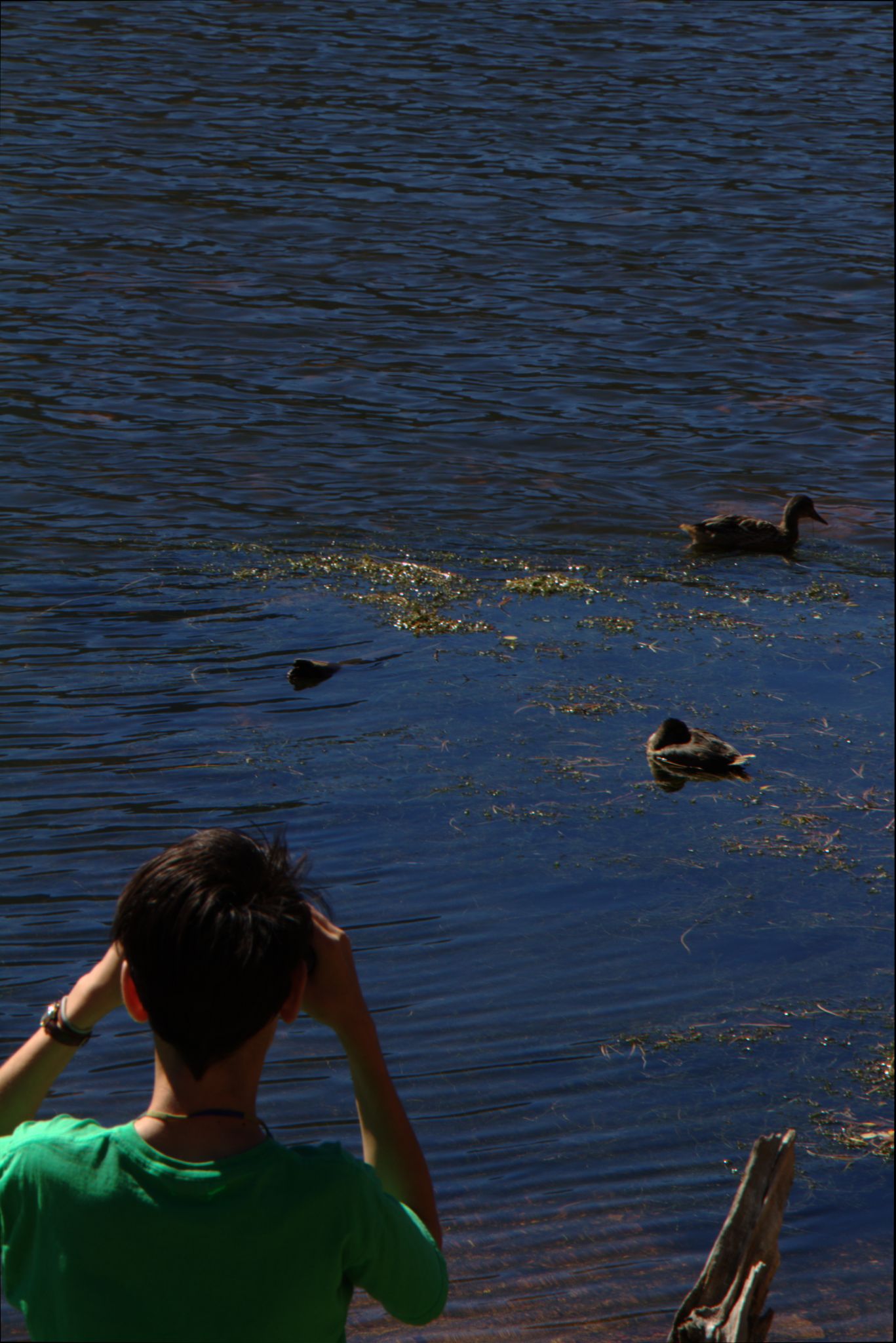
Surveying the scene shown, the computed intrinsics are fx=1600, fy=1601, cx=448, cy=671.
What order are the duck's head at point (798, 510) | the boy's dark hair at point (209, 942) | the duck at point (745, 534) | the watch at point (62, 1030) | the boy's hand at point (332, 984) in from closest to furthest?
1. the boy's dark hair at point (209, 942)
2. the boy's hand at point (332, 984)
3. the watch at point (62, 1030)
4. the duck at point (745, 534)
5. the duck's head at point (798, 510)

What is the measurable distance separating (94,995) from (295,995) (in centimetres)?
32

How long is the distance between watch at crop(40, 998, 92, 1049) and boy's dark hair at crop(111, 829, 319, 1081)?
0.92 ft

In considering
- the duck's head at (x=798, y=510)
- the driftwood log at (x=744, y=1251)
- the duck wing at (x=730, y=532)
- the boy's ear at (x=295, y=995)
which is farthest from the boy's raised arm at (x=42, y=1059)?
the duck's head at (x=798, y=510)

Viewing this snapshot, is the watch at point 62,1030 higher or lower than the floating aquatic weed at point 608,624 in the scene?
higher

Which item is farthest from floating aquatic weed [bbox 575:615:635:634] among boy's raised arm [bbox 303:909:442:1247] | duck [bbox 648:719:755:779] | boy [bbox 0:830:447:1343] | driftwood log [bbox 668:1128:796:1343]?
boy [bbox 0:830:447:1343]

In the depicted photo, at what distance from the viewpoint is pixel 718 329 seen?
14.4 m

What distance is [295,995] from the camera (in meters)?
2.12

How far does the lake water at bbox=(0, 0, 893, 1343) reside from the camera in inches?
182

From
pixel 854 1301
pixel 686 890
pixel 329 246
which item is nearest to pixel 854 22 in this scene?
pixel 329 246

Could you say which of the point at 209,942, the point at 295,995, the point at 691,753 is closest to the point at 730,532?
the point at 691,753

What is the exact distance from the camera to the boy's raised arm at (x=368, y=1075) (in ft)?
7.13

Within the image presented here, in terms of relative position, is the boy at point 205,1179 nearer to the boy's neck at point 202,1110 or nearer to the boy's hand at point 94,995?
the boy's neck at point 202,1110

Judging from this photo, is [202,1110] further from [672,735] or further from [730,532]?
[730,532]

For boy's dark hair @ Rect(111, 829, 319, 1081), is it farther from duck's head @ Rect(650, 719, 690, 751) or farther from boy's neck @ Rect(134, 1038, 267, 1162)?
duck's head @ Rect(650, 719, 690, 751)
